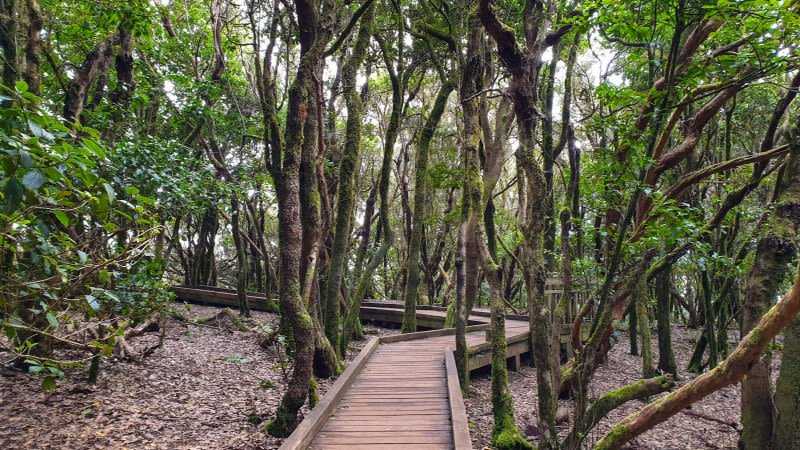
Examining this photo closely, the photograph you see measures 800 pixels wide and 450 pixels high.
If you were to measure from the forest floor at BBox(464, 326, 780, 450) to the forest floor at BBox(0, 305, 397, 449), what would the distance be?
8.95 feet

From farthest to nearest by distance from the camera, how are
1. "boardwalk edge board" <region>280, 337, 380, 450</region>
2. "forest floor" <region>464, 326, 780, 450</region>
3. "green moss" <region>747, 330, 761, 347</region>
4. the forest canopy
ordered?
→ "forest floor" <region>464, 326, 780, 450</region>
"boardwalk edge board" <region>280, 337, 380, 450</region>
"green moss" <region>747, 330, 761, 347</region>
the forest canopy

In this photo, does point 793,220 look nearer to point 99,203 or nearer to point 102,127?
point 99,203

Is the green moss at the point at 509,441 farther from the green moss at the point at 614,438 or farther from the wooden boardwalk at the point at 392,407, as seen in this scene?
the green moss at the point at 614,438

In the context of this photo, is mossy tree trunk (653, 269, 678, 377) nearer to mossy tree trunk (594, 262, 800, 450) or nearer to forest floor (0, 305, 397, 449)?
mossy tree trunk (594, 262, 800, 450)

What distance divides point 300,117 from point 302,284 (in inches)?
89.6

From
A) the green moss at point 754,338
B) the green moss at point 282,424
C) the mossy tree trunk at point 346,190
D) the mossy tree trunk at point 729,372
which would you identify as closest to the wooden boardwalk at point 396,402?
the green moss at point 282,424

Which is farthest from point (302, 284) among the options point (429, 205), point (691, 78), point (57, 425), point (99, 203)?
point (429, 205)

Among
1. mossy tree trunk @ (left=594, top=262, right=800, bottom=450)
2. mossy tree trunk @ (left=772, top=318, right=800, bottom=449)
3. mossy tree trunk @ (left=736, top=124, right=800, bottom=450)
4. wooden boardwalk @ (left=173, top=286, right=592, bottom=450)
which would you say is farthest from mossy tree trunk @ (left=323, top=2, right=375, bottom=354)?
mossy tree trunk @ (left=772, top=318, right=800, bottom=449)

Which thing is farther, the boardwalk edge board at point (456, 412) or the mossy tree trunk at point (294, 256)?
the mossy tree trunk at point (294, 256)

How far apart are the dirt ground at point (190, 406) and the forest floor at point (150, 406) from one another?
0.01 m

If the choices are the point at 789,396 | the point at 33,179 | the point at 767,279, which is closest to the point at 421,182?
the point at 767,279

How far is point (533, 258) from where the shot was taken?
16.5 feet

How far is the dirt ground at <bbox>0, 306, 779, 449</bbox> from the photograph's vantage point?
17.1 feet

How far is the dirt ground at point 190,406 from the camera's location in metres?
5.20
